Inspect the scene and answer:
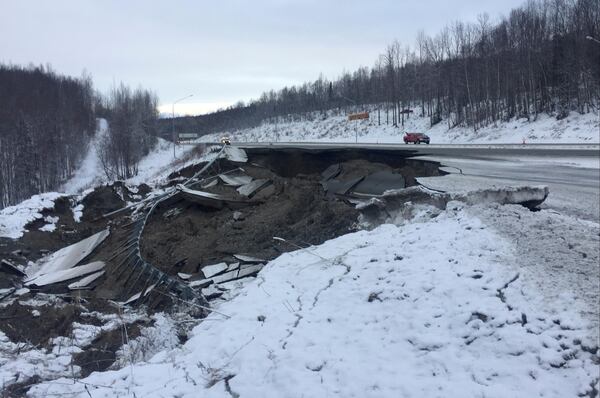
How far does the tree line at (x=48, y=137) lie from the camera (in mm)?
61062

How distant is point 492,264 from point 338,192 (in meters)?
7.73

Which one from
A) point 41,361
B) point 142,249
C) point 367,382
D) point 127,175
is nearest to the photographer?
point 367,382

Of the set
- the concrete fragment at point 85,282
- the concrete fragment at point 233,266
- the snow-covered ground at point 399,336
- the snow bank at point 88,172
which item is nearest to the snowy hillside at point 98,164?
the snow bank at point 88,172

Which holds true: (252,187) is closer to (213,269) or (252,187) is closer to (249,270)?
(213,269)

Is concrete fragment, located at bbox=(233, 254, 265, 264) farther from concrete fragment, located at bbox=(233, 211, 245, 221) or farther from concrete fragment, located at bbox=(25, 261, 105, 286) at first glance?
concrete fragment, located at bbox=(25, 261, 105, 286)

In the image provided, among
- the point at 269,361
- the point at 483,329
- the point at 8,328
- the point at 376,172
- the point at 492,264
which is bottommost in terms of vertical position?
the point at 8,328

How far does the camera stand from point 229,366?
544 centimetres

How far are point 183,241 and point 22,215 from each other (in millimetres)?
8585

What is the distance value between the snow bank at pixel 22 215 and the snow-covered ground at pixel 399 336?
11.7 m

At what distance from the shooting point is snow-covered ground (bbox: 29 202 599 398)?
14.5 ft

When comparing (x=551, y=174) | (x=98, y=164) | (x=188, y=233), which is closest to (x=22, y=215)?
(x=188, y=233)

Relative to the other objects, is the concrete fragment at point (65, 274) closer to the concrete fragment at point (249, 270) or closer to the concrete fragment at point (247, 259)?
the concrete fragment at point (247, 259)

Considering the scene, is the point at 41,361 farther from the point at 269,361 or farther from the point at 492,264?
the point at 492,264

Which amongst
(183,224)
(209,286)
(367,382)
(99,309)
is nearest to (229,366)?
(367,382)
